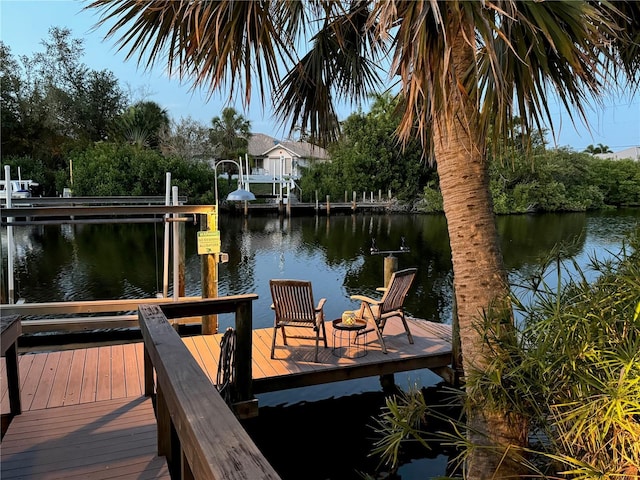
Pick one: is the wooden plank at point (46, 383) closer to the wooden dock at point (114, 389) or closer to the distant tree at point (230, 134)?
the wooden dock at point (114, 389)

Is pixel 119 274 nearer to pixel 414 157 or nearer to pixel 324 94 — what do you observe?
pixel 324 94

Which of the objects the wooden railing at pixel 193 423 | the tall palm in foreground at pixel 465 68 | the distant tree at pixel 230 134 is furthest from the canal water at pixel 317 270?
the distant tree at pixel 230 134

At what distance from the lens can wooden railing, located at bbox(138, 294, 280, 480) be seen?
93 centimetres

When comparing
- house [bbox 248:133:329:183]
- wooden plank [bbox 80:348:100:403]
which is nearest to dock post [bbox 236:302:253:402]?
wooden plank [bbox 80:348:100:403]

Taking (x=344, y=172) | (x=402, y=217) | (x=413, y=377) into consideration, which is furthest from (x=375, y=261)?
(x=344, y=172)

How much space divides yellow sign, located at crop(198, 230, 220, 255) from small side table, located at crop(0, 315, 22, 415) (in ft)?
8.74

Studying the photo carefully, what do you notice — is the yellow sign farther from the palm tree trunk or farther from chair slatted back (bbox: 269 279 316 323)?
the palm tree trunk

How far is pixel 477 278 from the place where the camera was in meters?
2.78

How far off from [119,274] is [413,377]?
356 inches

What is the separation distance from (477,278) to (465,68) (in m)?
1.22

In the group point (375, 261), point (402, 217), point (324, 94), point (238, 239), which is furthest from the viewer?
point (402, 217)

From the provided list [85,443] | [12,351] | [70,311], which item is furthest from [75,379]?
[85,443]

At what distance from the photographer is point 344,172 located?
3188cm

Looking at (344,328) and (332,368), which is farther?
(344,328)
